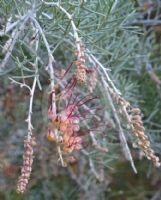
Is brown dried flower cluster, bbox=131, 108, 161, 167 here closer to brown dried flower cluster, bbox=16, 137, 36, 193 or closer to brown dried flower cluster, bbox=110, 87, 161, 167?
brown dried flower cluster, bbox=110, 87, 161, 167

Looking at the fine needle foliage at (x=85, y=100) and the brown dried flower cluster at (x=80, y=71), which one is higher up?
the brown dried flower cluster at (x=80, y=71)

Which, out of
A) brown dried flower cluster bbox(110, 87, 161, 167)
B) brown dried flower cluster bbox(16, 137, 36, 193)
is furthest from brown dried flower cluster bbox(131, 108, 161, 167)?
brown dried flower cluster bbox(16, 137, 36, 193)

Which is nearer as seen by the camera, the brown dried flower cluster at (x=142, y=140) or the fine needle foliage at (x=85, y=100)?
the brown dried flower cluster at (x=142, y=140)

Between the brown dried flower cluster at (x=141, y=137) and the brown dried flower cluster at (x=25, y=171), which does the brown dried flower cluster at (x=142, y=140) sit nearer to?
the brown dried flower cluster at (x=141, y=137)

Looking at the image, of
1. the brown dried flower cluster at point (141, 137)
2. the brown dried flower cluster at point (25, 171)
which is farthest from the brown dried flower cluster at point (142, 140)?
the brown dried flower cluster at point (25, 171)

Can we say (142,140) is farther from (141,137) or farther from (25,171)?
(25,171)

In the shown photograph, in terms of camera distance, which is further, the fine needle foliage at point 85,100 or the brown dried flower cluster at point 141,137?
the fine needle foliage at point 85,100

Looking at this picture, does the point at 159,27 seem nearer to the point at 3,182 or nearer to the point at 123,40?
the point at 123,40

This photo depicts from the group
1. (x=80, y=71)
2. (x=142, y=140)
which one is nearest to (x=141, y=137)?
(x=142, y=140)
